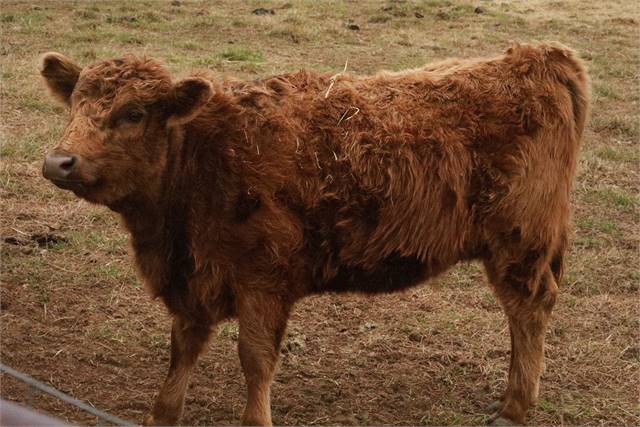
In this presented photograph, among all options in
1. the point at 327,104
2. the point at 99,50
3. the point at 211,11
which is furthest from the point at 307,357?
the point at 211,11

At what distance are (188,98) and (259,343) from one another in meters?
1.25

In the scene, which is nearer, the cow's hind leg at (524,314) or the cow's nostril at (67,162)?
the cow's nostril at (67,162)

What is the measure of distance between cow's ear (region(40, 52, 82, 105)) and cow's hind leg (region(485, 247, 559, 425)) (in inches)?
95.6

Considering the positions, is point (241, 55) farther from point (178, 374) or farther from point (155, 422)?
point (155, 422)

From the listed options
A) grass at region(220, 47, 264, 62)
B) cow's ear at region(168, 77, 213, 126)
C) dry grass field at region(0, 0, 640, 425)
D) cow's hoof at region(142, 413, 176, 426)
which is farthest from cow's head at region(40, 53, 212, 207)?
grass at region(220, 47, 264, 62)

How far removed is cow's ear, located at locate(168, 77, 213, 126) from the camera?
4430mm

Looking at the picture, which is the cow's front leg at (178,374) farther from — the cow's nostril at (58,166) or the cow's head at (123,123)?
the cow's nostril at (58,166)

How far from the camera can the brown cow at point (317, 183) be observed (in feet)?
14.8

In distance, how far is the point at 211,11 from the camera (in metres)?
16.0

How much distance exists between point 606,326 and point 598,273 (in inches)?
35.0

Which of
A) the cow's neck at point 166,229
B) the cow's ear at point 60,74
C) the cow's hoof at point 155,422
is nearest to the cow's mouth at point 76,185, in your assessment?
the cow's neck at point 166,229

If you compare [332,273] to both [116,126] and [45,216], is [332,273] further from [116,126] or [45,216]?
[45,216]

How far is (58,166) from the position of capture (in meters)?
4.12

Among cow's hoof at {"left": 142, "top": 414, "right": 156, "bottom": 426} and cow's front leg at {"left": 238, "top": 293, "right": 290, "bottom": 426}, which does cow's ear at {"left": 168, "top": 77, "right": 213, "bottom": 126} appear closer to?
cow's front leg at {"left": 238, "top": 293, "right": 290, "bottom": 426}
